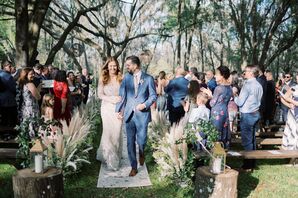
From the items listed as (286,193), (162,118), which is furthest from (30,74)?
(286,193)

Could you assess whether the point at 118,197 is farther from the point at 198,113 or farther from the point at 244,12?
the point at 244,12

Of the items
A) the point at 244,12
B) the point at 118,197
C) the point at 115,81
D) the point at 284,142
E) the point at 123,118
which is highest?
the point at 244,12

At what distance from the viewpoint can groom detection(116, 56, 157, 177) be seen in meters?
6.72

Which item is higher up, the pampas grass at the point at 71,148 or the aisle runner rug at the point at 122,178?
the pampas grass at the point at 71,148

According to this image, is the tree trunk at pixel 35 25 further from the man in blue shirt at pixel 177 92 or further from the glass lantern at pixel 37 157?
the glass lantern at pixel 37 157

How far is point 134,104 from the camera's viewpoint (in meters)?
Answer: 6.77

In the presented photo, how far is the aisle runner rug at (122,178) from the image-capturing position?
6.42m

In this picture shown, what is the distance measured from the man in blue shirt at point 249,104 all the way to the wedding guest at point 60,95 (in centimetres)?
355

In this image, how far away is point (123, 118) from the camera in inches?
281

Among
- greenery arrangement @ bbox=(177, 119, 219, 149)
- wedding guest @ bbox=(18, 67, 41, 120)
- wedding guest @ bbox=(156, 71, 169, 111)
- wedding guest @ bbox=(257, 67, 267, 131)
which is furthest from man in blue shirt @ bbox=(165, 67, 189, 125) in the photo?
wedding guest @ bbox=(156, 71, 169, 111)

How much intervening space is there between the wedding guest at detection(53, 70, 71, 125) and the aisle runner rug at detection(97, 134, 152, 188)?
1.59 m

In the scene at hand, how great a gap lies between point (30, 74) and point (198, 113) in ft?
11.6

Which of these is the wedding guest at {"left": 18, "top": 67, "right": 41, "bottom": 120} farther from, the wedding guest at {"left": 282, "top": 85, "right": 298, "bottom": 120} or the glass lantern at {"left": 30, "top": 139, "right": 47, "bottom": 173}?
the wedding guest at {"left": 282, "top": 85, "right": 298, "bottom": 120}

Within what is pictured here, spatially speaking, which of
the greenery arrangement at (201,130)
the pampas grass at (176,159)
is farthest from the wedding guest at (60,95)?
the greenery arrangement at (201,130)
